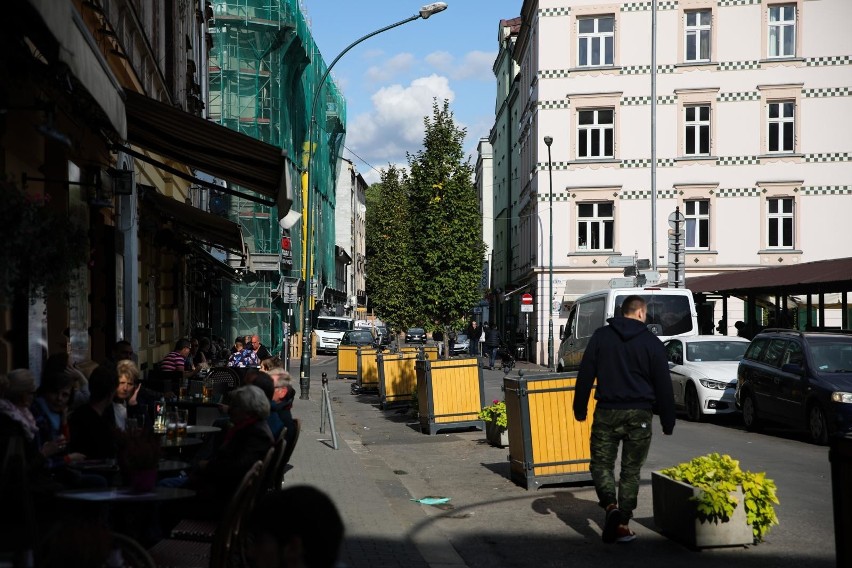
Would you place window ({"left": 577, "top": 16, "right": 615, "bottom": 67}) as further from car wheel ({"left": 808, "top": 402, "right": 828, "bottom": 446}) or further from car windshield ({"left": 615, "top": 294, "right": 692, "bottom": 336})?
car wheel ({"left": 808, "top": 402, "right": 828, "bottom": 446})

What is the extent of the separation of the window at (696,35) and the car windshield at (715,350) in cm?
2520

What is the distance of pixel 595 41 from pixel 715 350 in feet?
86.1

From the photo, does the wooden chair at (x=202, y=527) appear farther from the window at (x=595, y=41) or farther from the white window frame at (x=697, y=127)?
the window at (x=595, y=41)

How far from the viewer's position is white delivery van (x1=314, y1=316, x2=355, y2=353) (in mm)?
60250

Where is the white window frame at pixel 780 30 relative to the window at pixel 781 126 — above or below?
above

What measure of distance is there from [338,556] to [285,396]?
7.57 m

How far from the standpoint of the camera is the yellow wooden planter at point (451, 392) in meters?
17.9

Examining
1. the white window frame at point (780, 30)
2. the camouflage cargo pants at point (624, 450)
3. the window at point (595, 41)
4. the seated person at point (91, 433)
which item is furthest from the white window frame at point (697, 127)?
the seated person at point (91, 433)

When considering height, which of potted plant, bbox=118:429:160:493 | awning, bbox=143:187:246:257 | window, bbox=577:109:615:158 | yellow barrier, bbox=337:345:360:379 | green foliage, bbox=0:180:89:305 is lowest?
yellow barrier, bbox=337:345:360:379

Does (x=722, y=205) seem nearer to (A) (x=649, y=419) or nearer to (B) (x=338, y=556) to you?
(A) (x=649, y=419)

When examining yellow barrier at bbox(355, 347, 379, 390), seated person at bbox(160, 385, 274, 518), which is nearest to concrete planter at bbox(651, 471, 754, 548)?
seated person at bbox(160, 385, 274, 518)

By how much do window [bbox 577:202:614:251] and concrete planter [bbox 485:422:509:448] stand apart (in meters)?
29.3

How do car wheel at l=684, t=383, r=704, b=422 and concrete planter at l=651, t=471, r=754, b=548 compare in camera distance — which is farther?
car wheel at l=684, t=383, r=704, b=422

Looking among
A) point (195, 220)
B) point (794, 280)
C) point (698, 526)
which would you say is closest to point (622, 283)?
point (794, 280)
